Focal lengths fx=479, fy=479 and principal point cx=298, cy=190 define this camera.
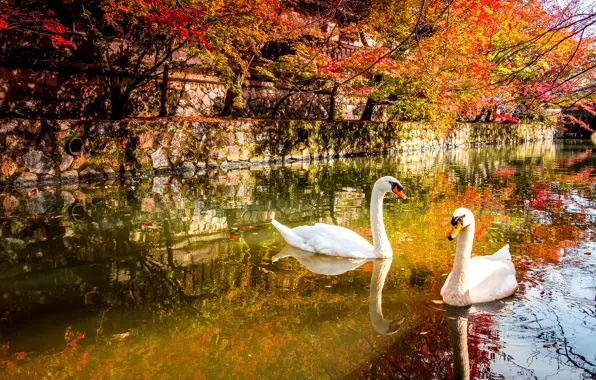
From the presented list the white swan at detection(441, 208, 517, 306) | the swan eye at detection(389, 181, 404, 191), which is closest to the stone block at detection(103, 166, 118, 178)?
the swan eye at detection(389, 181, 404, 191)

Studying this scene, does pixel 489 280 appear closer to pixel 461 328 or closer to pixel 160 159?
pixel 461 328

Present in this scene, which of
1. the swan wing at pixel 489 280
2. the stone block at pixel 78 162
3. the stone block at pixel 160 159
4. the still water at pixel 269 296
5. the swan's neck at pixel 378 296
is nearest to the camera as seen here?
the still water at pixel 269 296

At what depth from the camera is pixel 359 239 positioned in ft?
17.7

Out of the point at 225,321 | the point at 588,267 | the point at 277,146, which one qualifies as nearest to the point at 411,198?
the point at 588,267

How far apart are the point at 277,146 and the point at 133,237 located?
32.8 ft

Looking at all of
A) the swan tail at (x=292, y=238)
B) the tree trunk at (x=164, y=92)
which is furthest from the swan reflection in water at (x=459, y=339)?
the tree trunk at (x=164, y=92)

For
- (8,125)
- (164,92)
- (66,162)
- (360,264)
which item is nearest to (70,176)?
(66,162)

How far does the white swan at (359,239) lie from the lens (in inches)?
208

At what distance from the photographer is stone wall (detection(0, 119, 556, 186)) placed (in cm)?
1058

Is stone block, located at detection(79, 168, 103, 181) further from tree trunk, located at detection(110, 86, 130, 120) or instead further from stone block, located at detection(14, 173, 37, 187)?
tree trunk, located at detection(110, 86, 130, 120)

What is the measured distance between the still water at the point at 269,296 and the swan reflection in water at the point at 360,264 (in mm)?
19

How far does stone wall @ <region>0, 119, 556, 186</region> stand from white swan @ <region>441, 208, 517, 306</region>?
9.75 metres

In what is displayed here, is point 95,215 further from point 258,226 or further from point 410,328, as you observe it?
point 410,328

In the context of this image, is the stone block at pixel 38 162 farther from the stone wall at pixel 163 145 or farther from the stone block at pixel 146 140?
the stone block at pixel 146 140
